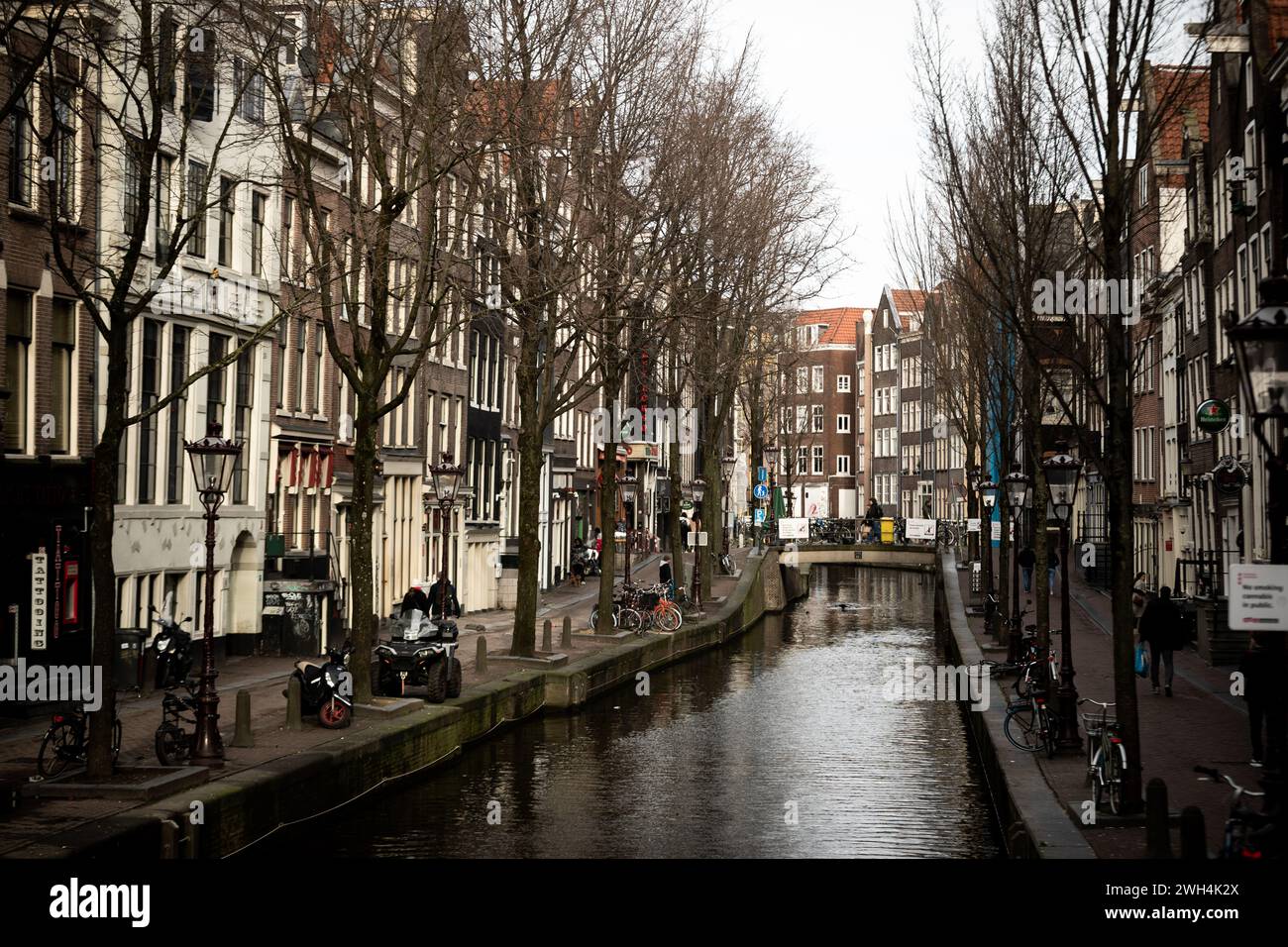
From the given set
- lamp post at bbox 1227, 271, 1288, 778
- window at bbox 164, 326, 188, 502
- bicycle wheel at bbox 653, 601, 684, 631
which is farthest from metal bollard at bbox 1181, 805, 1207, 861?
bicycle wheel at bbox 653, 601, 684, 631

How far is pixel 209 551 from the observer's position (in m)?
21.0

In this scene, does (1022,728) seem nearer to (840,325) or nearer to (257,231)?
(257,231)

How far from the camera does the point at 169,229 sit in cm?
3133

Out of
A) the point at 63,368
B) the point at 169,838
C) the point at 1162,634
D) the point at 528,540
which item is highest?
the point at 63,368

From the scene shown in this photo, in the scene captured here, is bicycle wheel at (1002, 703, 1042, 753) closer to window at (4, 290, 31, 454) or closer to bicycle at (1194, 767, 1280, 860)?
bicycle at (1194, 767, 1280, 860)

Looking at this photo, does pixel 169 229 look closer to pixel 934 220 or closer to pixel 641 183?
pixel 641 183

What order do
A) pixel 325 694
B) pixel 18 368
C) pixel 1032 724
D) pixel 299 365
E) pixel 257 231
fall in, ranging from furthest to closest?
1. pixel 299 365
2. pixel 257 231
3. pixel 18 368
4. pixel 1032 724
5. pixel 325 694

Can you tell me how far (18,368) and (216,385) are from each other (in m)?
8.12

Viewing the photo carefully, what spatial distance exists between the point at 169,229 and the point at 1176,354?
35275 mm

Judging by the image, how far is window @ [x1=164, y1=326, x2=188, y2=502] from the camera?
1271 inches

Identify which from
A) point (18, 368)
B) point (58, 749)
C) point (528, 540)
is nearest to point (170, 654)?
point (18, 368)

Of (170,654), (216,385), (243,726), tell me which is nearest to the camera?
(243,726)

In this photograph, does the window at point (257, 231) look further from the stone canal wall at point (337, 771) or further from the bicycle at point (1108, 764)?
the bicycle at point (1108, 764)
